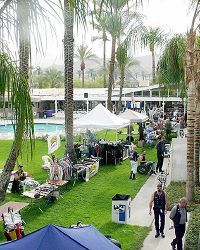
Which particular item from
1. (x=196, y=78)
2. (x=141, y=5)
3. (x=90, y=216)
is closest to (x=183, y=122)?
(x=196, y=78)

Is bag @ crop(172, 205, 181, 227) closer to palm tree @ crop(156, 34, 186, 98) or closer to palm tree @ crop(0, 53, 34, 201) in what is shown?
palm tree @ crop(0, 53, 34, 201)

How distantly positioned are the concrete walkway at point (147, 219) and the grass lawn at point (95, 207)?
0.19m

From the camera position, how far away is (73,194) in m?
14.2

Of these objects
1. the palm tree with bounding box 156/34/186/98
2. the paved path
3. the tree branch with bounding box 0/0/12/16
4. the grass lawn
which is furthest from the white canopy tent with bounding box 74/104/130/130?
the tree branch with bounding box 0/0/12/16

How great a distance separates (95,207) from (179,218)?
428 centimetres

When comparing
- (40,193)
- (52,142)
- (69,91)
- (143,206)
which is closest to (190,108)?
(143,206)

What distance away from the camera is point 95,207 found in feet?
41.8

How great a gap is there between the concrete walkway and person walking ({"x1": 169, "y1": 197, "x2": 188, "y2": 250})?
1.83 ft

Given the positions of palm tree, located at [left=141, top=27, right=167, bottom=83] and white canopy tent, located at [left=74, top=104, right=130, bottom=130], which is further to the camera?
palm tree, located at [left=141, top=27, right=167, bottom=83]

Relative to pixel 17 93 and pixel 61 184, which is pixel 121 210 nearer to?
pixel 61 184

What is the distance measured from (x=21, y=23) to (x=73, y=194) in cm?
1190

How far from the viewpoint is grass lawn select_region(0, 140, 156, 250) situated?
1045 cm

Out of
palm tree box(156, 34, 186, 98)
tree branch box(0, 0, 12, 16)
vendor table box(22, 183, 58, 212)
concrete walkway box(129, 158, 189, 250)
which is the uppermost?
palm tree box(156, 34, 186, 98)

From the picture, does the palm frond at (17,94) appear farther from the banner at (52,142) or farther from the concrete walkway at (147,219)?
the banner at (52,142)
